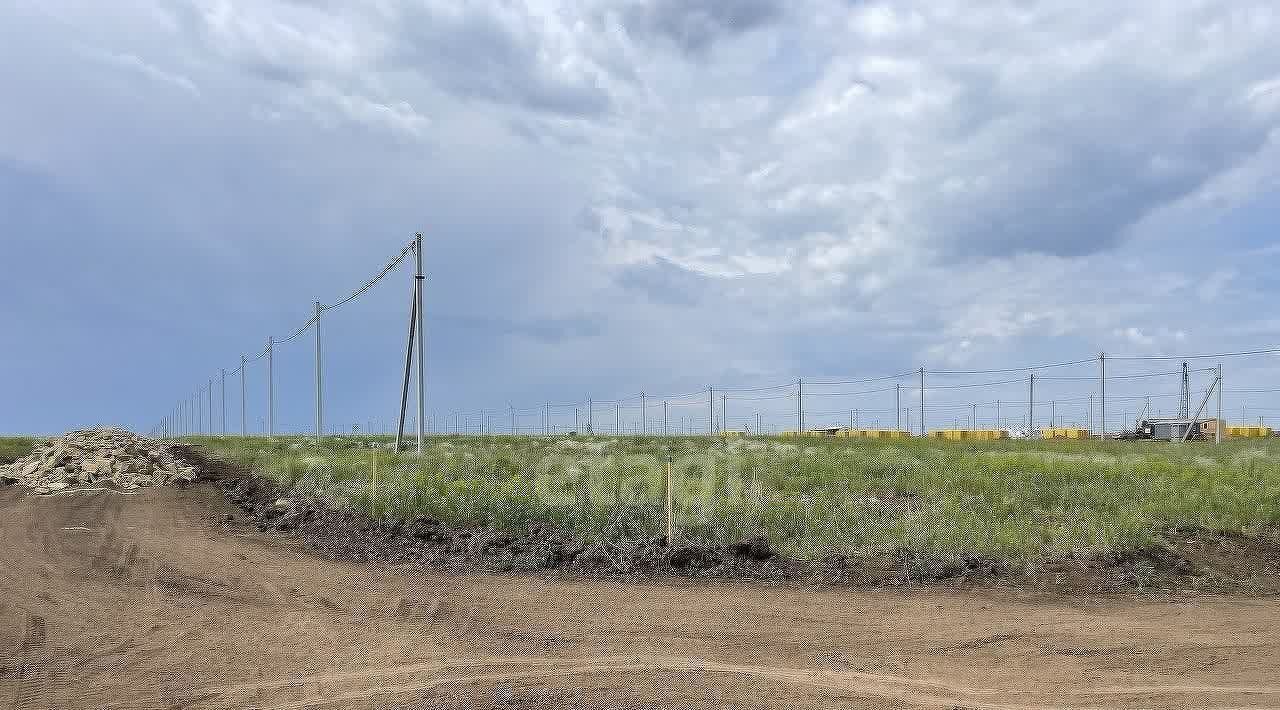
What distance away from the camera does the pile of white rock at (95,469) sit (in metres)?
20.4

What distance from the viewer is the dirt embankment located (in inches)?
348

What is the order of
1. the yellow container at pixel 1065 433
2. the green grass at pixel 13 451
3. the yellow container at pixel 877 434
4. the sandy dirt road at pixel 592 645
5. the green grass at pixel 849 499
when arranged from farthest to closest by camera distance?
the yellow container at pixel 1065 433 → the yellow container at pixel 877 434 → the green grass at pixel 13 451 → the green grass at pixel 849 499 → the sandy dirt road at pixel 592 645

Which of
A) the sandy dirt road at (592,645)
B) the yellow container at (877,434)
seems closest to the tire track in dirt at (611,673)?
the sandy dirt road at (592,645)

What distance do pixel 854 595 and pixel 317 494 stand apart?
10411 millimetres

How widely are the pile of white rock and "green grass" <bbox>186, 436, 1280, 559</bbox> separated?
4.50m

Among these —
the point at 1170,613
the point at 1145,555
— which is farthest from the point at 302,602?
the point at 1145,555

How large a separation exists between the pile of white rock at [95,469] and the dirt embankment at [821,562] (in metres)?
12.2

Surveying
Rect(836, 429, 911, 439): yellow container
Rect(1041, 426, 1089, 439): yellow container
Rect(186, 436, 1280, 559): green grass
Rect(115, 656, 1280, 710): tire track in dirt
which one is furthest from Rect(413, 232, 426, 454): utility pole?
Rect(1041, 426, 1089, 439): yellow container

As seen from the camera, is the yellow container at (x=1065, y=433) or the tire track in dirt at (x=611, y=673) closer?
the tire track in dirt at (x=611, y=673)

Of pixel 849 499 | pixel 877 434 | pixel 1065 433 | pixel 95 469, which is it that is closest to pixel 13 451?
pixel 95 469

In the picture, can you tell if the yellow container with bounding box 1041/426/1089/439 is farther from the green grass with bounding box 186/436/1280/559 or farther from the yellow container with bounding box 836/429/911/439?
the green grass with bounding box 186/436/1280/559

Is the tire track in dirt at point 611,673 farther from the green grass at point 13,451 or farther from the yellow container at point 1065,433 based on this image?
the yellow container at point 1065,433

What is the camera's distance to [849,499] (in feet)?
42.6

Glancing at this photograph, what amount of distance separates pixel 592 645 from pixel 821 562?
3.68 meters
